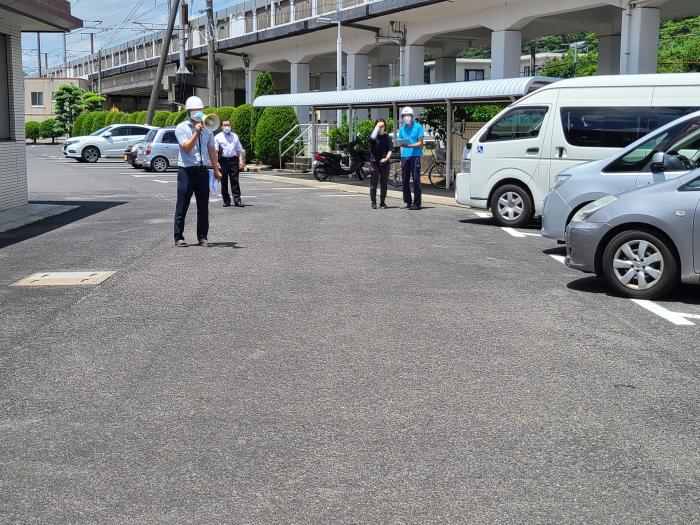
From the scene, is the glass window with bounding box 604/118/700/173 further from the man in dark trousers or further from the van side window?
the man in dark trousers

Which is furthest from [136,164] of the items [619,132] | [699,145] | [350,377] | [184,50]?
[350,377]

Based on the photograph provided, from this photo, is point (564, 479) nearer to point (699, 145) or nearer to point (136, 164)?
point (699, 145)

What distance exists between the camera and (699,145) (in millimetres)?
9781

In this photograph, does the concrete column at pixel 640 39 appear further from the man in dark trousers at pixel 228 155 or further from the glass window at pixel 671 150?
the glass window at pixel 671 150

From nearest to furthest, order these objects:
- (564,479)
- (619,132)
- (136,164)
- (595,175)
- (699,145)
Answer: (564,479)
(699,145)
(595,175)
(619,132)
(136,164)

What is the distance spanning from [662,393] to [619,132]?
861 centimetres

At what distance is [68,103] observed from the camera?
82312 mm

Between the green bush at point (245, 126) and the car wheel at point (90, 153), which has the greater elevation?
the green bush at point (245, 126)

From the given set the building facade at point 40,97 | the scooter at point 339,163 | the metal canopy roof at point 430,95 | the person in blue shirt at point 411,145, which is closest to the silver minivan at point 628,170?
the person in blue shirt at point 411,145

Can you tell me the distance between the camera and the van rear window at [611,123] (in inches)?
511

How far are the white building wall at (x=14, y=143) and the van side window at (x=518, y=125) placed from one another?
921 cm

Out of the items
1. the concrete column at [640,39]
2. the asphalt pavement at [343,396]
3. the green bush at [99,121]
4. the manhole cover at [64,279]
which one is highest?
the concrete column at [640,39]

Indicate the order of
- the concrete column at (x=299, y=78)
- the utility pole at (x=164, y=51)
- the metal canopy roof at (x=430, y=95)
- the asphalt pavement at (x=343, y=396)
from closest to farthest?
the asphalt pavement at (x=343, y=396), the metal canopy roof at (x=430, y=95), the utility pole at (x=164, y=51), the concrete column at (x=299, y=78)

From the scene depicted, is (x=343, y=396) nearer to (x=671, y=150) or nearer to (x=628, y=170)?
(x=671, y=150)
